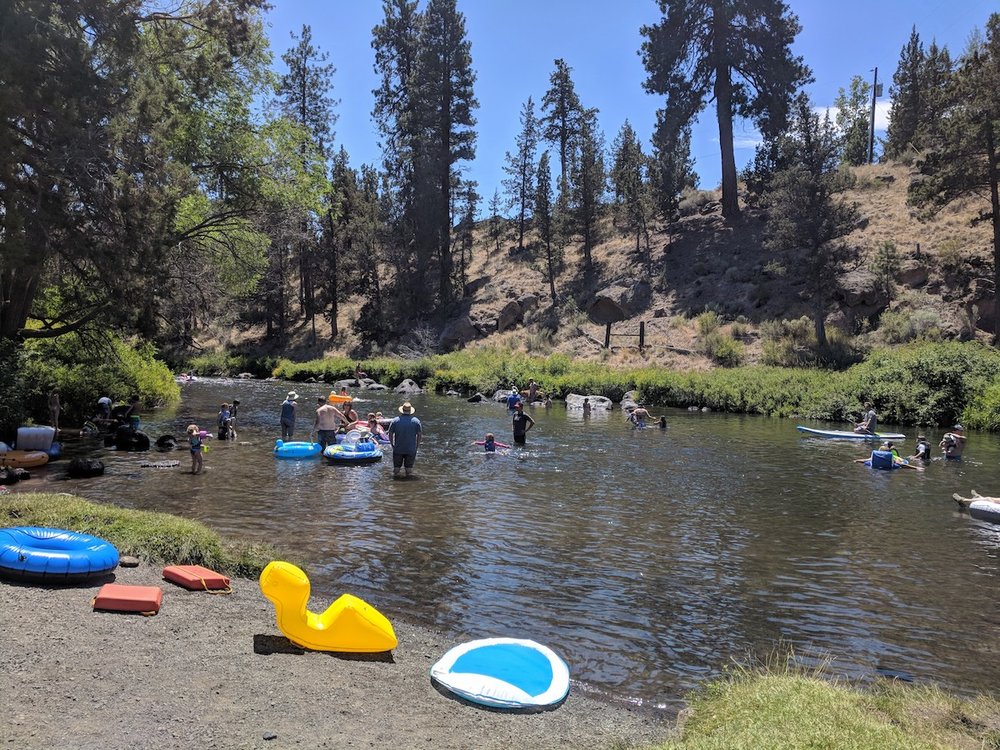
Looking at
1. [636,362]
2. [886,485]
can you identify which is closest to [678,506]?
[886,485]

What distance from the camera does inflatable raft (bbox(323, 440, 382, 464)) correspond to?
58.3ft

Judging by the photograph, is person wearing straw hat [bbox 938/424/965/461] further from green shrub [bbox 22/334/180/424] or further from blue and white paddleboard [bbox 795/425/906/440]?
green shrub [bbox 22/334/180/424]

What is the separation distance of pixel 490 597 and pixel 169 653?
145 inches

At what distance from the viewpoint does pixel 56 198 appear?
46.4ft

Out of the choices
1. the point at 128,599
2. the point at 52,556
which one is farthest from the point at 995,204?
the point at 52,556

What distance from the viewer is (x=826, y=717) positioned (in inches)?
198

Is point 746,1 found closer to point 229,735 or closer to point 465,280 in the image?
point 465,280

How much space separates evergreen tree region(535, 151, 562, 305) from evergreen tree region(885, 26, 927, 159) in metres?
28.2

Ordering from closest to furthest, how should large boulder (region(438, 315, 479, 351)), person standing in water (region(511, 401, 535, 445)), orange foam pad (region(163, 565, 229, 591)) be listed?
orange foam pad (region(163, 565, 229, 591)), person standing in water (region(511, 401, 535, 445)), large boulder (region(438, 315, 479, 351))

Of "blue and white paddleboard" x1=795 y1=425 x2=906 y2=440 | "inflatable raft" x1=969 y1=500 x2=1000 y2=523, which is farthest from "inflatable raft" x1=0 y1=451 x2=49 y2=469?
"blue and white paddleboard" x1=795 y1=425 x2=906 y2=440

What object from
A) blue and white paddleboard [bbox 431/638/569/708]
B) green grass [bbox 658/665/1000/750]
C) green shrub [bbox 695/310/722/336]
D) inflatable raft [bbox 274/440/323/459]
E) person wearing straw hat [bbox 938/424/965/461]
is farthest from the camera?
green shrub [bbox 695/310/722/336]

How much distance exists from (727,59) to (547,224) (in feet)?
57.7

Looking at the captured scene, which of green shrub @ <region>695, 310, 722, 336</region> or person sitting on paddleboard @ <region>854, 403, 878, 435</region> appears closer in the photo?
person sitting on paddleboard @ <region>854, 403, 878, 435</region>

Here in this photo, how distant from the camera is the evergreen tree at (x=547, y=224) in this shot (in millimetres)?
57938
